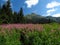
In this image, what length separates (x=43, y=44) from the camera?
895 cm

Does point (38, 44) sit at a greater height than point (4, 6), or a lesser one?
lesser

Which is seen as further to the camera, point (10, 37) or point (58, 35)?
point (58, 35)


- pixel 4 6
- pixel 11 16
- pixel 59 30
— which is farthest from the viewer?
pixel 4 6

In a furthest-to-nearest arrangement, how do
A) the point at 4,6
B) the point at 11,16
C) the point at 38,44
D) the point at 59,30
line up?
the point at 4,6 → the point at 11,16 → the point at 59,30 → the point at 38,44

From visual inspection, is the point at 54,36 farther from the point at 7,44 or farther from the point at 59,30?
the point at 7,44

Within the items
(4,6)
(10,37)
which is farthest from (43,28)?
(4,6)

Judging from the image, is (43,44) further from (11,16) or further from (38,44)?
(11,16)

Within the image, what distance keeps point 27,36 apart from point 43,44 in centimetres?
67

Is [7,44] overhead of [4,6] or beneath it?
beneath

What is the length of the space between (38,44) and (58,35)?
3.19ft

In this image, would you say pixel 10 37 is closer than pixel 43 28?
Yes

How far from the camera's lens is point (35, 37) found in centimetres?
892

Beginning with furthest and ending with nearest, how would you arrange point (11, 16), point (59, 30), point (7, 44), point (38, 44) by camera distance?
point (11, 16), point (59, 30), point (38, 44), point (7, 44)

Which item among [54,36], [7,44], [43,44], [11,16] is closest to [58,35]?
[54,36]
